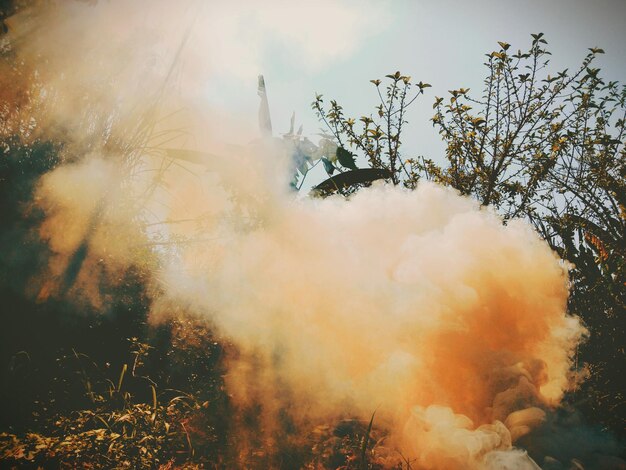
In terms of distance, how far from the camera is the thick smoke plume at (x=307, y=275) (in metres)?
4.20

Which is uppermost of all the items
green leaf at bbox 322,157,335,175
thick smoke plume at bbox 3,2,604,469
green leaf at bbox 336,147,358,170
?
green leaf at bbox 336,147,358,170

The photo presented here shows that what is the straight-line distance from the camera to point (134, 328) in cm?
501

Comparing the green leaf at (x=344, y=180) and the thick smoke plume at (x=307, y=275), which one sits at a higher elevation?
the green leaf at (x=344, y=180)

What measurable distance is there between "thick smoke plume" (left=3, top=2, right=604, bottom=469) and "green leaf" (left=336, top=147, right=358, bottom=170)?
58.8 inches

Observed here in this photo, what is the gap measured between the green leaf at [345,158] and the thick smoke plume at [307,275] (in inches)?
58.8

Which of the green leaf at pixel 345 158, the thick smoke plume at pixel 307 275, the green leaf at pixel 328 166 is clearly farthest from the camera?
the green leaf at pixel 345 158

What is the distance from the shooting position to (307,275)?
6.00 meters

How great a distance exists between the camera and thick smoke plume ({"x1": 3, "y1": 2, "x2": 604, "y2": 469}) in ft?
13.8

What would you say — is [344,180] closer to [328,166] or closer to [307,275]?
[328,166]

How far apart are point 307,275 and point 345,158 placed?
128 inches

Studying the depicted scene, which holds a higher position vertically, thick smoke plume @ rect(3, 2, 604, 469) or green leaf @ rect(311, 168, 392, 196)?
green leaf @ rect(311, 168, 392, 196)

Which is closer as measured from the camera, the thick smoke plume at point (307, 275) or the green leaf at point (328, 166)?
the thick smoke plume at point (307, 275)

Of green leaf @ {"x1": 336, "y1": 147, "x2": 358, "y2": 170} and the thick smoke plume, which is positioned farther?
green leaf @ {"x1": 336, "y1": 147, "x2": 358, "y2": 170}

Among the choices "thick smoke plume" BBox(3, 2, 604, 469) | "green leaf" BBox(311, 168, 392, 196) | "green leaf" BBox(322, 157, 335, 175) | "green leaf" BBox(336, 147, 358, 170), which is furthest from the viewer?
"green leaf" BBox(336, 147, 358, 170)
